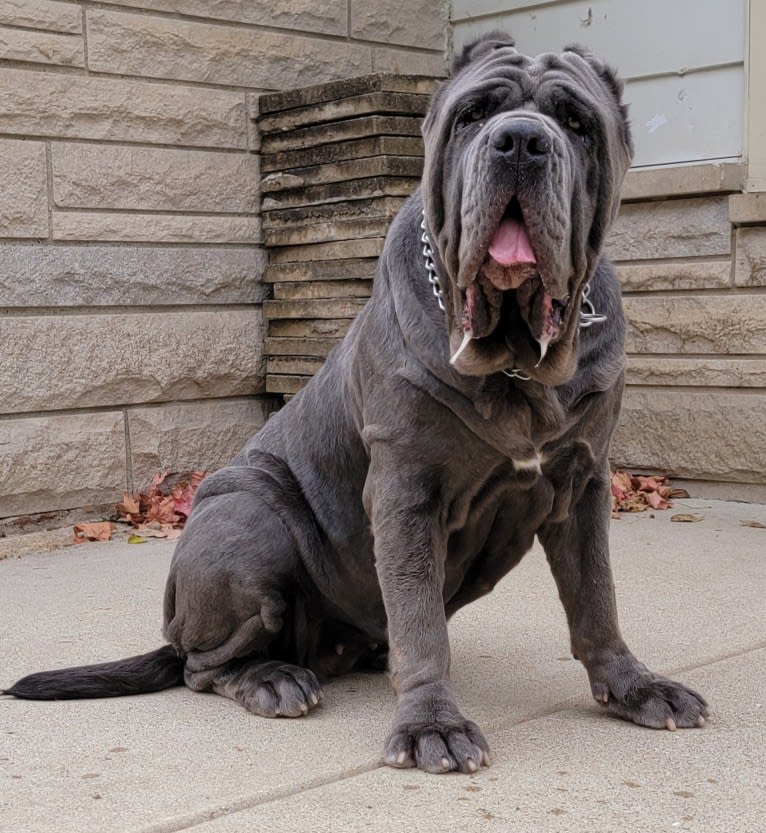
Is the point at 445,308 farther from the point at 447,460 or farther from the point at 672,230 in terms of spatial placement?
the point at 672,230

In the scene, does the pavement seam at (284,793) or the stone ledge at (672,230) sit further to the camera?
the stone ledge at (672,230)

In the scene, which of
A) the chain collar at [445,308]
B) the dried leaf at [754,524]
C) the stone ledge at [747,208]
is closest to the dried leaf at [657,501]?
the dried leaf at [754,524]

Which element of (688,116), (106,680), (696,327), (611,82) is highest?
(688,116)

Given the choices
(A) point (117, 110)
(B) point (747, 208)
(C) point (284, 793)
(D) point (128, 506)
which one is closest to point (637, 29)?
(B) point (747, 208)

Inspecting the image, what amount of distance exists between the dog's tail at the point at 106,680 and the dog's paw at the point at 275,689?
228mm

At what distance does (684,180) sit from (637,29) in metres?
0.97

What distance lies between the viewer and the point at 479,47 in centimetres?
320

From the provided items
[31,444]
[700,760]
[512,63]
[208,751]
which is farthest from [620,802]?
[31,444]

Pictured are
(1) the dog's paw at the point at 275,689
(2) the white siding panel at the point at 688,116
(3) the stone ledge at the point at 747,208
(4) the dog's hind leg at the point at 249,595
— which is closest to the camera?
(1) the dog's paw at the point at 275,689

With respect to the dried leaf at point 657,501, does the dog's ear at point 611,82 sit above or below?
above

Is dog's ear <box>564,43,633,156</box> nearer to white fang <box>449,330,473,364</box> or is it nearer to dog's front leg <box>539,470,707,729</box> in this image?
white fang <box>449,330,473,364</box>

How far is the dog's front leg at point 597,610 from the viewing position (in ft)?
11.3

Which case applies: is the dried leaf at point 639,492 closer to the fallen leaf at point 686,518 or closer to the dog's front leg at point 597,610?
the fallen leaf at point 686,518

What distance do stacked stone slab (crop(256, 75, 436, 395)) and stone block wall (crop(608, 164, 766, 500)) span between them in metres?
1.30
